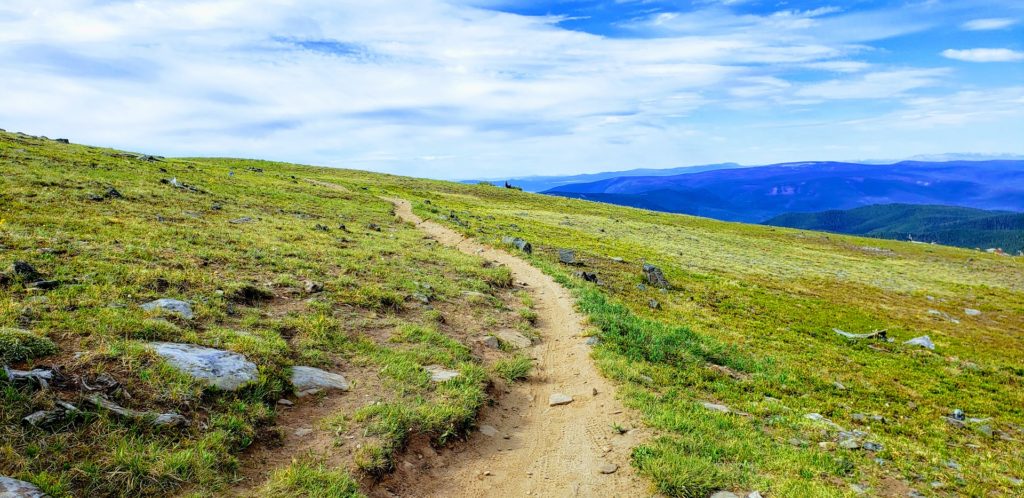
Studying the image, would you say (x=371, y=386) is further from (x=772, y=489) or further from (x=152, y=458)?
(x=772, y=489)

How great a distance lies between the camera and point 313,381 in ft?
34.8

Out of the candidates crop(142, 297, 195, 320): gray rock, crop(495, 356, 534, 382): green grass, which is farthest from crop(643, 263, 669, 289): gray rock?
crop(142, 297, 195, 320): gray rock

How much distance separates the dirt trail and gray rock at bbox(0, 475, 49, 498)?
4.15 metres

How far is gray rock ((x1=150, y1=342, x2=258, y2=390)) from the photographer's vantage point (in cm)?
916

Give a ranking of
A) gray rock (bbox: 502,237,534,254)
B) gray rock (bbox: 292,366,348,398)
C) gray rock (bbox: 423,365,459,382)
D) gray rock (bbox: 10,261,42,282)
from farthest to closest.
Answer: gray rock (bbox: 502,237,534,254) → gray rock (bbox: 10,261,42,282) → gray rock (bbox: 423,365,459,382) → gray rock (bbox: 292,366,348,398)

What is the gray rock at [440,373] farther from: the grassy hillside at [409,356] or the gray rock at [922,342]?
the gray rock at [922,342]

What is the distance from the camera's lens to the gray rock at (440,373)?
11.7 meters

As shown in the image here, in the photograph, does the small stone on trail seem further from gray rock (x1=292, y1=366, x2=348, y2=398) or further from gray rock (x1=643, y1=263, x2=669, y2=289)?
gray rock (x1=292, y1=366, x2=348, y2=398)

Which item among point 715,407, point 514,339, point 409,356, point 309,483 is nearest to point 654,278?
point 514,339

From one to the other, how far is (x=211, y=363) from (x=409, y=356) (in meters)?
4.56

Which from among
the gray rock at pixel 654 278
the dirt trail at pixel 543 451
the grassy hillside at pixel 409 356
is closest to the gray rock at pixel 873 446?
the grassy hillside at pixel 409 356

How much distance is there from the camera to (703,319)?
25.0m

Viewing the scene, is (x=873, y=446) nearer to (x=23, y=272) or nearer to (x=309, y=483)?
(x=309, y=483)

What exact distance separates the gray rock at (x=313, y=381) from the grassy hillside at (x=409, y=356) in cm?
31
